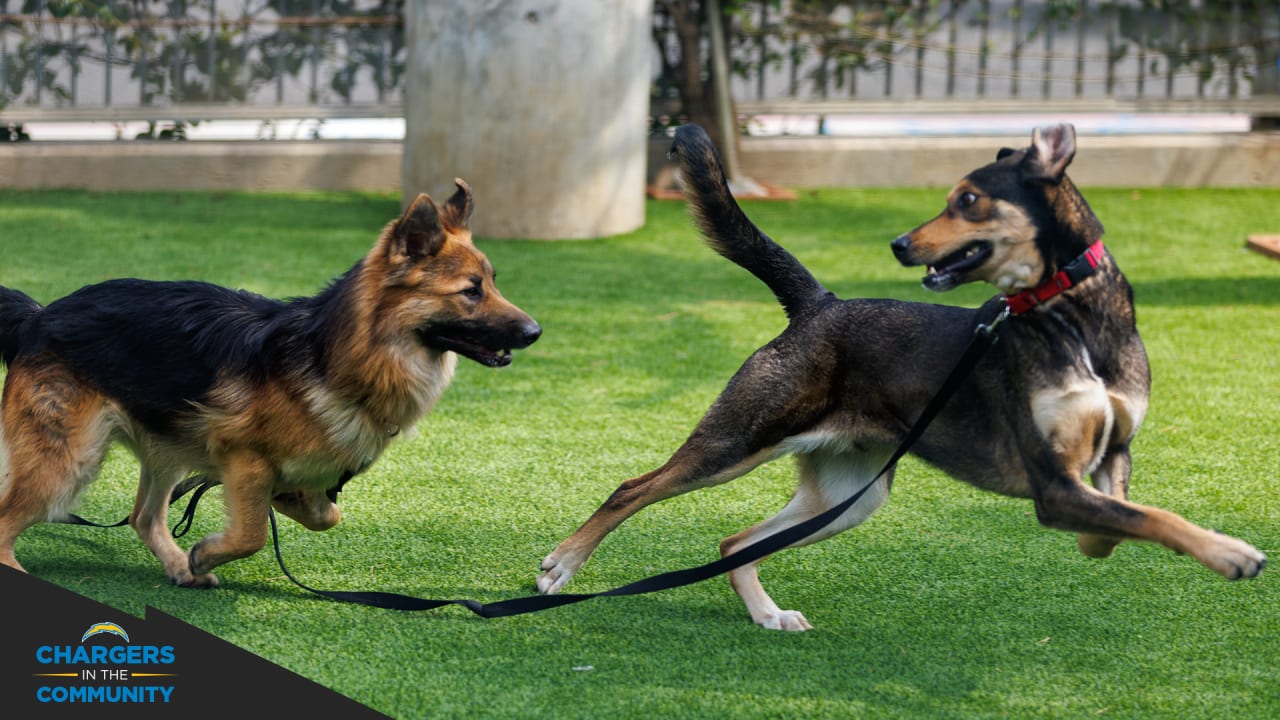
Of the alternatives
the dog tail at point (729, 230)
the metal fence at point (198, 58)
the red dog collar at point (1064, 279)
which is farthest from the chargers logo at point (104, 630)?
the metal fence at point (198, 58)

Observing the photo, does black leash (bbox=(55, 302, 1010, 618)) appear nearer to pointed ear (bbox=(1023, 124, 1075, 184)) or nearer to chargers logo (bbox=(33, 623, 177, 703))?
pointed ear (bbox=(1023, 124, 1075, 184))

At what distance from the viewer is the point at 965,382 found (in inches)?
157

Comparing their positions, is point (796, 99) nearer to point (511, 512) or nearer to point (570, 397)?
point (570, 397)

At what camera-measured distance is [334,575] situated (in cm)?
453

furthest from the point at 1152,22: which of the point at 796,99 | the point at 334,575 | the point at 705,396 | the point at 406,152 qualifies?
the point at 334,575

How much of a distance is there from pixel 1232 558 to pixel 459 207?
262 centimetres

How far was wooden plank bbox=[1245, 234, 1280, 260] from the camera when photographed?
10.2 meters

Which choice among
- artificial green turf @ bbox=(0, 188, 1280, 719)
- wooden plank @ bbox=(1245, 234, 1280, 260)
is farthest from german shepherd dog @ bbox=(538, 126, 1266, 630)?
wooden plank @ bbox=(1245, 234, 1280, 260)

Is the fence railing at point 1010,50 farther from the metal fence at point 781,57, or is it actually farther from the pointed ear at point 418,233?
the pointed ear at point 418,233

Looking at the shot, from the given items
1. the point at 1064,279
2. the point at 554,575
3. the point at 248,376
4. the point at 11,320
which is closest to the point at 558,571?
the point at 554,575

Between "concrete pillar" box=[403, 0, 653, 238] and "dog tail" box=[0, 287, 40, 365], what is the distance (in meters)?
5.96

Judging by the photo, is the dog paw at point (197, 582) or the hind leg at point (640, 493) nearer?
the hind leg at point (640, 493)

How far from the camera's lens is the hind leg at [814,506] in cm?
429

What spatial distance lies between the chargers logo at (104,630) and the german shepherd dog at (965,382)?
1292 mm
